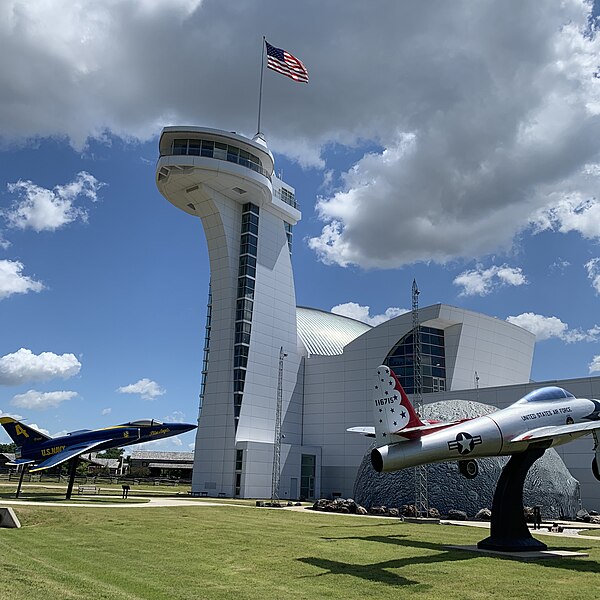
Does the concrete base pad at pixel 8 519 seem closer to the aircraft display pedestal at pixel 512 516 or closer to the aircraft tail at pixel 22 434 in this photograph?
the aircraft display pedestal at pixel 512 516

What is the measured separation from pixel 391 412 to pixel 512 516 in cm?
546

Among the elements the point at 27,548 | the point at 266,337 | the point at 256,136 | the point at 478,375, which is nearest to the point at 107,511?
the point at 27,548

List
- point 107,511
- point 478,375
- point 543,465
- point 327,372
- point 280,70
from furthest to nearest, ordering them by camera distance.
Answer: point 327,372, point 478,375, point 280,70, point 543,465, point 107,511

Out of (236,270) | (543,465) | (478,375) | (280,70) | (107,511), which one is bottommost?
(107,511)

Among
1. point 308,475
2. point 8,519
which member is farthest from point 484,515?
point 308,475

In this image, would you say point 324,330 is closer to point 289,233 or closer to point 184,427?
point 289,233

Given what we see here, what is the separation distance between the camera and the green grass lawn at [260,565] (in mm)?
12383

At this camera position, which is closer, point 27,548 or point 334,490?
point 27,548

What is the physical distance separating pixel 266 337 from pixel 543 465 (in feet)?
109

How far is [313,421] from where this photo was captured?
6631 cm

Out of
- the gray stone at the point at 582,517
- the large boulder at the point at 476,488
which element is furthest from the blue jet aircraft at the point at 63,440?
the gray stone at the point at 582,517

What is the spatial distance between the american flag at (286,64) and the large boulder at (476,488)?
111ft

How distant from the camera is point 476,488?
1405 inches

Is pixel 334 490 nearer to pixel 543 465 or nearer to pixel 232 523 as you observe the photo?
pixel 543 465
